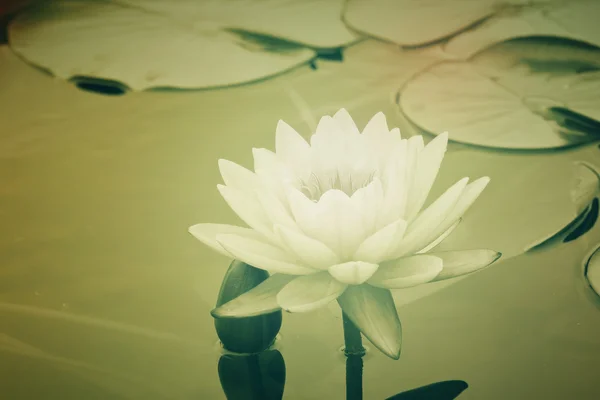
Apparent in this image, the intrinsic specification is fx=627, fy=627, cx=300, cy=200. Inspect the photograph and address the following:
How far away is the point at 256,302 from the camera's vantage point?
26.6 inches

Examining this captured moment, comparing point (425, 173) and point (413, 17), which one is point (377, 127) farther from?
point (413, 17)

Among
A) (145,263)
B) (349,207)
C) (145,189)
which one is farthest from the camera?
(145,189)

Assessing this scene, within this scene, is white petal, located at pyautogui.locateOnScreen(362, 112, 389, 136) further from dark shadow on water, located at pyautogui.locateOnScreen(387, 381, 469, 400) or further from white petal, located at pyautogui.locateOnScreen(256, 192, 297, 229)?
dark shadow on water, located at pyautogui.locateOnScreen(387, 381, 469, 400)

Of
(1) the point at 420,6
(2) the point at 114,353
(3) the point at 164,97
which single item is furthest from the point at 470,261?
(1) the point at 420,6

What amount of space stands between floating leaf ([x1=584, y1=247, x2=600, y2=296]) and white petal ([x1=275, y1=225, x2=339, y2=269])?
1.15 ft

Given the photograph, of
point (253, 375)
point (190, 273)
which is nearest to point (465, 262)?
point (253, 375)

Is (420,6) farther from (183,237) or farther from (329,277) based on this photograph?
(329,277)

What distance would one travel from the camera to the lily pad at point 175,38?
1408mm

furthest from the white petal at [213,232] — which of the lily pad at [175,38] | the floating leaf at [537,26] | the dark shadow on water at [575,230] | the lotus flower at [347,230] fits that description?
the floating leaf at [537,26]

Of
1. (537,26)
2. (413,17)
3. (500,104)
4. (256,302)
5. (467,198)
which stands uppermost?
(413,17)

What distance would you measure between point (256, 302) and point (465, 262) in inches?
9.1

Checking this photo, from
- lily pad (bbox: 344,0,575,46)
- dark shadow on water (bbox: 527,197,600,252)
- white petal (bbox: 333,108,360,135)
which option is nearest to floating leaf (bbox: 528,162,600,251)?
dark shadow on water (bbox: 527,197,600,252)

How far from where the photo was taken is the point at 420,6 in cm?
171

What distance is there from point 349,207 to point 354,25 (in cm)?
103
